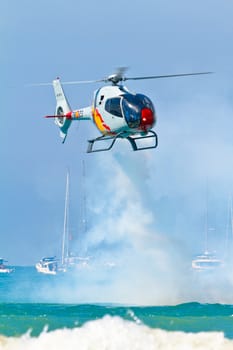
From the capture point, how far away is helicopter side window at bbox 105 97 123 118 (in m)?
45.9

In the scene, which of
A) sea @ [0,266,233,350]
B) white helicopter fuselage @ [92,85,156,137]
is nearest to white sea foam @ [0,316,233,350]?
sea @ [0,266,233,350]

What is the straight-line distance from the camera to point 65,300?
8131 centimetres

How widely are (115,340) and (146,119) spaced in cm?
1094

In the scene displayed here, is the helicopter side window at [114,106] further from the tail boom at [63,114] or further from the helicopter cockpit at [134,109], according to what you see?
the tail boom at [63,114]

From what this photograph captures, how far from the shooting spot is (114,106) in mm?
46125

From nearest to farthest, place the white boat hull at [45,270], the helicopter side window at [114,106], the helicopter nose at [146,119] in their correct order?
1. the helicopter nose at [146,119]
2. the helicopter side window at [114,106]
3. the white boat hull at [45,270]

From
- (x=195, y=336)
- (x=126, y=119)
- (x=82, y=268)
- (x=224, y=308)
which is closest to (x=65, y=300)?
(x=224, y=308)

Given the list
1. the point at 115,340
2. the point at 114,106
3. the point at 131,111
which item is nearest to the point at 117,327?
the point at 115,340

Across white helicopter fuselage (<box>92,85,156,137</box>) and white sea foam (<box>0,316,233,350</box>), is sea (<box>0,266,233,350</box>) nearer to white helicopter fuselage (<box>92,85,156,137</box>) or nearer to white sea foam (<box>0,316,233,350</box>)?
white sea foam (<box>0,316,233,350</box>)

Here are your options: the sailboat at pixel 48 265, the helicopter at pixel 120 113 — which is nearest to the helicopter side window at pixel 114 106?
the helicopter at pixel 120 113

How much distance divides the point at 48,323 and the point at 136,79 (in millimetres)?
16000

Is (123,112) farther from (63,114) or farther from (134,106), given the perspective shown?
(63,114)

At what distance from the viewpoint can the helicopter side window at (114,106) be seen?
45906mm

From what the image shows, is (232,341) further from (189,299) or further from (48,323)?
(189,299)
